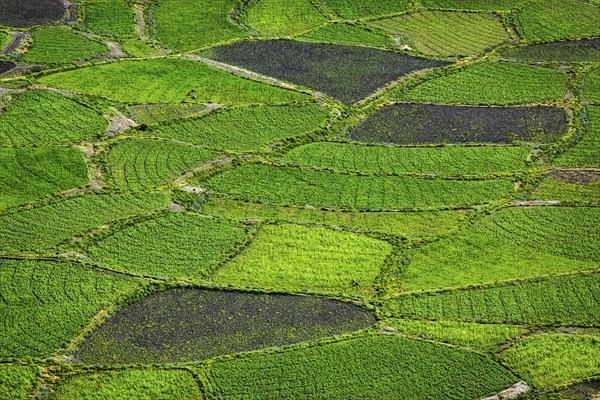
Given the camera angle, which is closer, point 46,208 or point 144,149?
point 46,208

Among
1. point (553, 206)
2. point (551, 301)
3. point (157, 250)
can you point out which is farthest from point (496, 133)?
point (157, 250)

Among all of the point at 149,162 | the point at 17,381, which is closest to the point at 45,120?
the point at 149,162

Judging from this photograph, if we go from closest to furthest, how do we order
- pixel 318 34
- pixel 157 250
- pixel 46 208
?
pixel 157 250 < pixel 46 208 < pixel 318 34

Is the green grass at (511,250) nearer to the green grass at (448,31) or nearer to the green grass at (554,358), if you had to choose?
the green grass at (554,358)

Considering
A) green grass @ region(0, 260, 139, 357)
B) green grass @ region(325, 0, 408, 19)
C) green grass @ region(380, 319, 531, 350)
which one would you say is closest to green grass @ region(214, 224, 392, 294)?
green grass @ region(380, 319, 531, 350)

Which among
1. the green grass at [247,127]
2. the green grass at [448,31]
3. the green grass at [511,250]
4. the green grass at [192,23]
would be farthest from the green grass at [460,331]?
the green grass at [192,23]

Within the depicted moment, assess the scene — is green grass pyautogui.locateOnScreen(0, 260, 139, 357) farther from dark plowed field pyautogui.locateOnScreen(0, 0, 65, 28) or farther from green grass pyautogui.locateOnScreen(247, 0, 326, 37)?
green grass pyautogui.locateOnScreen(247, 0, 326, 37)

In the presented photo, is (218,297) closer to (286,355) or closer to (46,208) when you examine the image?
(286,355)
